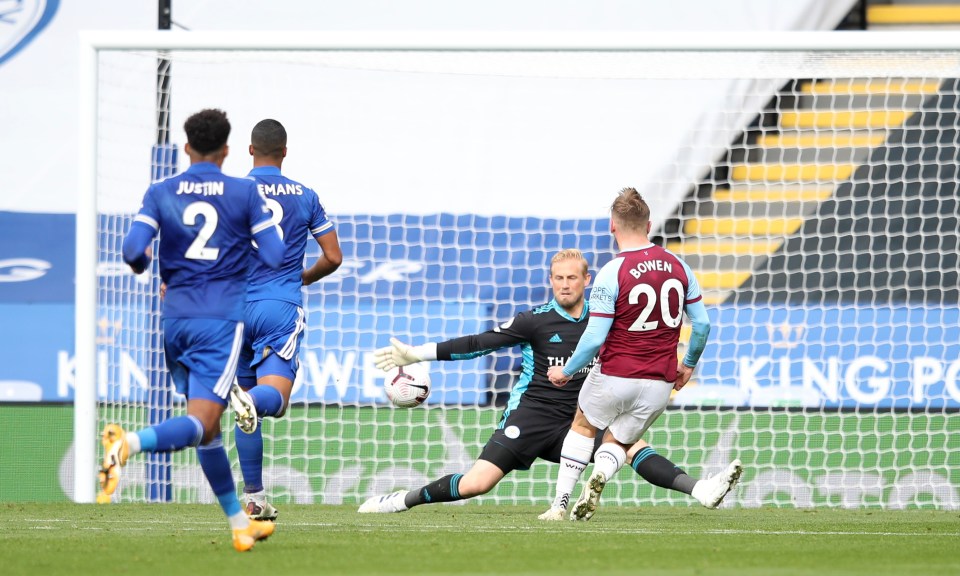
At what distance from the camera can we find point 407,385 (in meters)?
6.67

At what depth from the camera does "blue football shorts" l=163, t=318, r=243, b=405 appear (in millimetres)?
4840

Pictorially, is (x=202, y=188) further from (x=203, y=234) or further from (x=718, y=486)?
(x=718, y=486)

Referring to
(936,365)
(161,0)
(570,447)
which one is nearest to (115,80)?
(161,0)

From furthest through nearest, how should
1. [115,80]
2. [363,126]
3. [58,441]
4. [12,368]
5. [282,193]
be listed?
[363,126], [12,368], [115,80], [58,441], [282,193]

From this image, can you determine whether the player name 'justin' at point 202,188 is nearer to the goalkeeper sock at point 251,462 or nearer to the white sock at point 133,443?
the white sock at point 133,443

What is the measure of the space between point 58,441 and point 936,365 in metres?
6.27

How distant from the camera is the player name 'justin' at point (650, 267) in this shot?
20.1 ft

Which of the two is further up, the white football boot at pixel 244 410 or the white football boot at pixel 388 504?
the white football boot at pixel 244 410

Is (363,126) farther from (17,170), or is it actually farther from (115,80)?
(115,80)

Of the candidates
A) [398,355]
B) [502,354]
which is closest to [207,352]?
[398,355]

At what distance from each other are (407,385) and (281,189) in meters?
1.22

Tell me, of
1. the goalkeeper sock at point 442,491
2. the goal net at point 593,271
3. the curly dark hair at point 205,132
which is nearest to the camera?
the curly dark hair at point 205,132

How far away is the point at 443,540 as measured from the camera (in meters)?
5.38

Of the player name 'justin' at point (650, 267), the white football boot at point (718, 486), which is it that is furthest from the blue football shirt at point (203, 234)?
the white football boot at point (718, 486)
